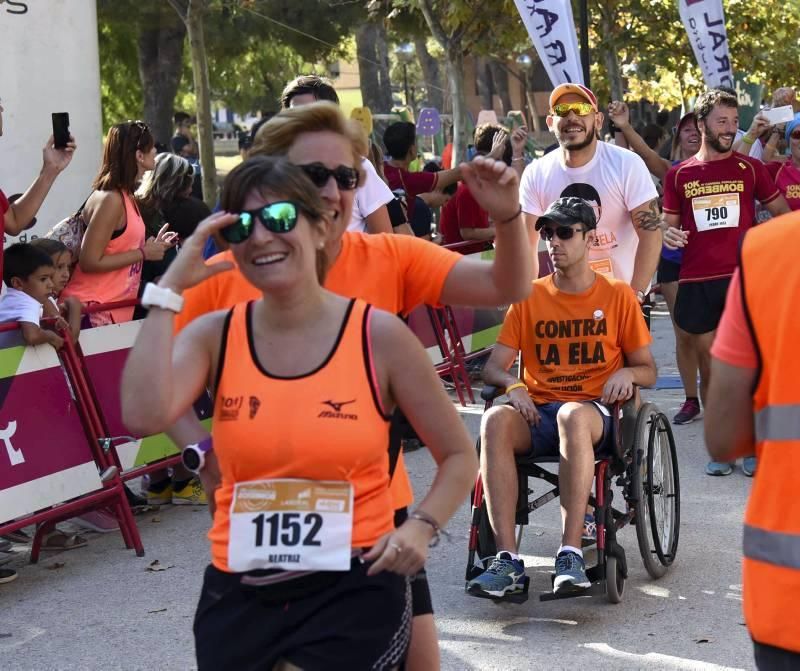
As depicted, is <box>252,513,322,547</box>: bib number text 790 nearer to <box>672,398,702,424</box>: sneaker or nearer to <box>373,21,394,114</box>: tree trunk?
<box>672,398,702,424</box>: sneaker

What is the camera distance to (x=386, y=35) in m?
38.2

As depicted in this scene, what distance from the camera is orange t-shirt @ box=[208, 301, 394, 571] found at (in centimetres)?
283

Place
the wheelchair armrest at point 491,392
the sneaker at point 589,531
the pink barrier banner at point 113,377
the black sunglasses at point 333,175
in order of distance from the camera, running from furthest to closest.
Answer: the pink barrier banner at point 113,377 → the sneaker at point 589,531 → the wheelchair armrest at point 491,392 → the black sunglasses at point 333,175

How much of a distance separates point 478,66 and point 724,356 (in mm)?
53333

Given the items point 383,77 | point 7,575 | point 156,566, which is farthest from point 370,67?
point 7,575

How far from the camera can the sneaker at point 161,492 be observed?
7977 millimetres

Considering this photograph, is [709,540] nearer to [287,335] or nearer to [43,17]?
[287,335]

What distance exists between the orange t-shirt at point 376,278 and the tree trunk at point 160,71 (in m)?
23.7

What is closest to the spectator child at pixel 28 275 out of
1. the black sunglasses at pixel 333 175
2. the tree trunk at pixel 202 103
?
the black sunglasses at pixel 333 175

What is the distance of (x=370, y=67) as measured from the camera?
34781 mm

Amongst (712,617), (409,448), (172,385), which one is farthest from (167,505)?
(172,385)

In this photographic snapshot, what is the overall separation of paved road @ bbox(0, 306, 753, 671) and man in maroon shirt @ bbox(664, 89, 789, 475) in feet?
5.66

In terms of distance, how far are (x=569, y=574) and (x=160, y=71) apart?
23.2 meters

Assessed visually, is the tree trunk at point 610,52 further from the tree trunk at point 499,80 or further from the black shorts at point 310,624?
the black shorts at point 310,624
